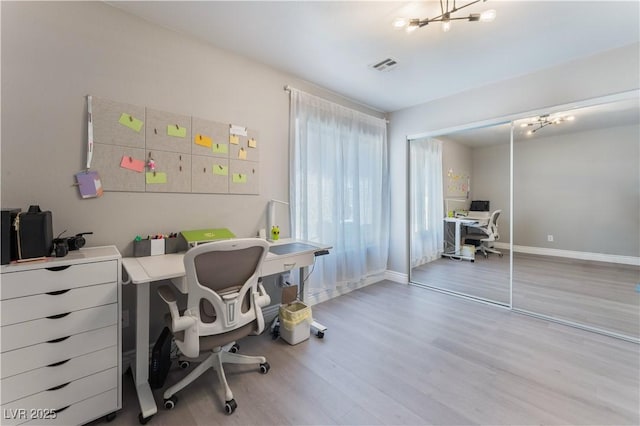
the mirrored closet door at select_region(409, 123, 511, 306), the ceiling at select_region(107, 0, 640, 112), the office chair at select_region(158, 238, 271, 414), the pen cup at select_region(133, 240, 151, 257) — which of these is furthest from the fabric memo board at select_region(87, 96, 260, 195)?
the mirrored closet door at select_region(409, 123, 511, 306)

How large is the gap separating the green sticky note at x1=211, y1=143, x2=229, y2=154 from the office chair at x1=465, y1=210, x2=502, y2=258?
10.6 ft

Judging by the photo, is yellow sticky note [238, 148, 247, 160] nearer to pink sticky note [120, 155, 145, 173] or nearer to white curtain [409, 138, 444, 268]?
pink sticky note [120, 155, 145, 173]

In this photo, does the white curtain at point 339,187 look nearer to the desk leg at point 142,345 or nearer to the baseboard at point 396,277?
the baseboard at point 396,277

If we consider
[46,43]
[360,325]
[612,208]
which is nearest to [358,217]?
[360,325]

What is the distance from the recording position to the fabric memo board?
1.76m

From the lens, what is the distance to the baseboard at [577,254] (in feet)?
8.91

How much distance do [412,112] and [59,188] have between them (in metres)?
3.92

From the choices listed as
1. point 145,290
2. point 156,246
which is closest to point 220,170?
point 156,246

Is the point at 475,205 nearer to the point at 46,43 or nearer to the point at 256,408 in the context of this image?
the point at 256,408

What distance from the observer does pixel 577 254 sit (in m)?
2.94

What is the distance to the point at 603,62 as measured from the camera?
2.33m

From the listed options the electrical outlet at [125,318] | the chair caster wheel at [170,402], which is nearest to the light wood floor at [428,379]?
the chair caster wheel at [170,402]

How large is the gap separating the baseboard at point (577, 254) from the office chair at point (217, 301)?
119 inches

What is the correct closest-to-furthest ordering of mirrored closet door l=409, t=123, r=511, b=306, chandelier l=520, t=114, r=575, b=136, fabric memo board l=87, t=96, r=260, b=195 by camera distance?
fabric memo board l=87, t=96, r=260, b=195
chandelier l=520, t=114, r=575, b=136
mirrored closet door l=409, t=123, r=511, b=306
